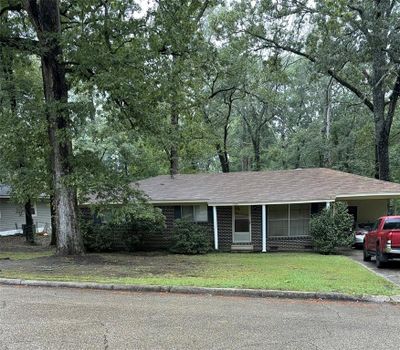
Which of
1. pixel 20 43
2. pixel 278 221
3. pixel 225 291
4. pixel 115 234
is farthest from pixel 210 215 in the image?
pixel 225 291

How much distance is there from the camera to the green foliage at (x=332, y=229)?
20359 millimetres

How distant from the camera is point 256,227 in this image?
73.7 feet

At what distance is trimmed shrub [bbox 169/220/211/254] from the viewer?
21.0 m

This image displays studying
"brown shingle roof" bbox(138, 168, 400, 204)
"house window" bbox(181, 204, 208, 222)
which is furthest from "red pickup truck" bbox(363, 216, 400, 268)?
"house window" bbox(181, 204, 208, 222)

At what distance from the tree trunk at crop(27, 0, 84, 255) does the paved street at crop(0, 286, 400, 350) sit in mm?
6441

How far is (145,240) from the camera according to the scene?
2273 cm

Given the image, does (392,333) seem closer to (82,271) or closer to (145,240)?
(82,271)

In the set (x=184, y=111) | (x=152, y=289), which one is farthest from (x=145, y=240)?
(x=152, y=289)

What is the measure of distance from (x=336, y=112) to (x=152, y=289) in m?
39.1

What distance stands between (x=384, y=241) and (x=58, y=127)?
38.3 ft

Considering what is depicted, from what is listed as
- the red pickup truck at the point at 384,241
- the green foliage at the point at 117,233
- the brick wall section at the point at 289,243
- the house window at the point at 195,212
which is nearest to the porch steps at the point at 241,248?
the brick wall section at the point at 289,243

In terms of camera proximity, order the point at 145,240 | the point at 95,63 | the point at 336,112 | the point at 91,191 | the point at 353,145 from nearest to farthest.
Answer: the point at 95,63, the point at 91,191, the point at 145,240, the point at 353,145, the point at 336,112

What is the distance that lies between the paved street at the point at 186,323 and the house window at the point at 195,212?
44.7 feet

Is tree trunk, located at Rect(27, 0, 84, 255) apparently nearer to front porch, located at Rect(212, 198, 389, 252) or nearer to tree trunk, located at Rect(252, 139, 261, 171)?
front porch, located at Rect(212, 198, 389, 252)
